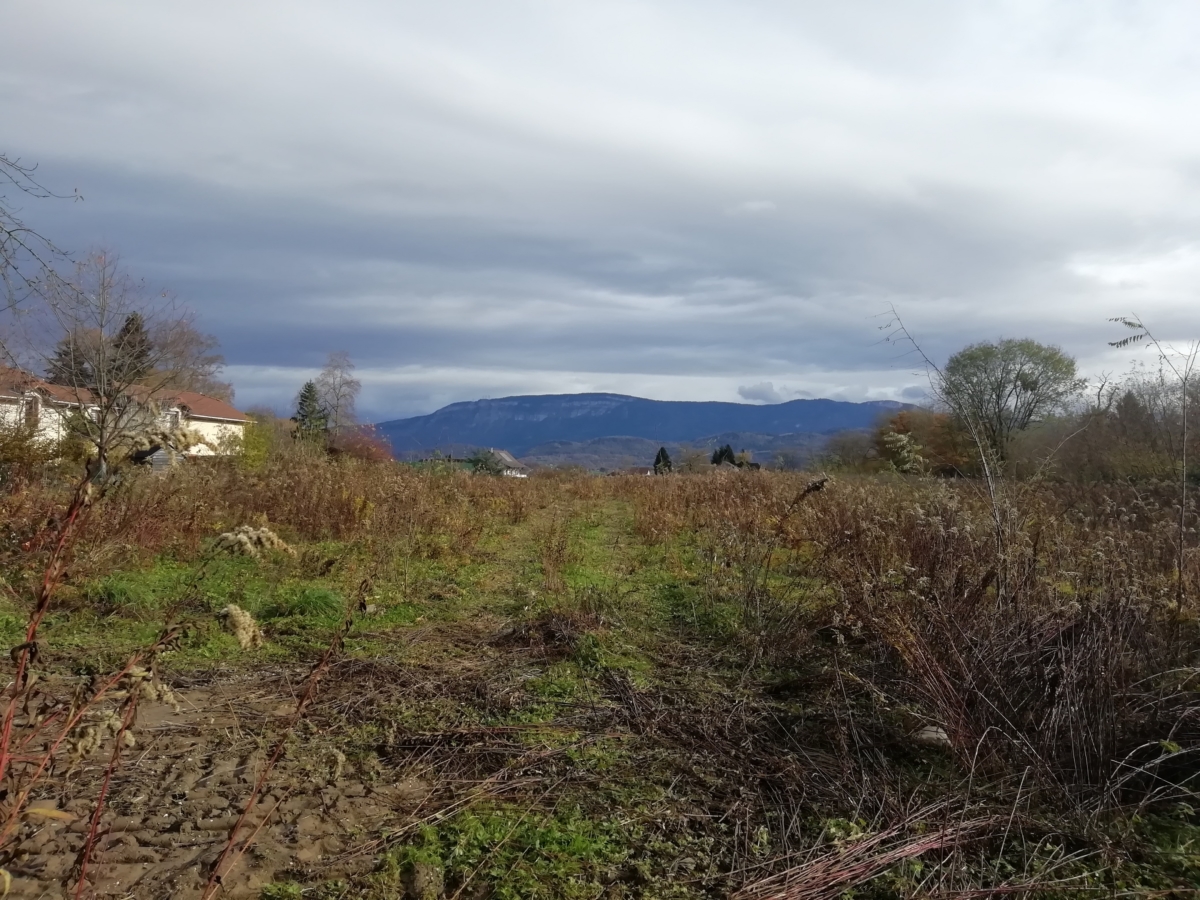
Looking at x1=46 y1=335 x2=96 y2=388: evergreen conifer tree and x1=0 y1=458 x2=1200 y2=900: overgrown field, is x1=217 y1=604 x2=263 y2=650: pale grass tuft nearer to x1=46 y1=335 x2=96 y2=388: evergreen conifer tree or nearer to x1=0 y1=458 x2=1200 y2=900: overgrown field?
x1=0 y1=458 x2=1200 y2=900: overgrown field

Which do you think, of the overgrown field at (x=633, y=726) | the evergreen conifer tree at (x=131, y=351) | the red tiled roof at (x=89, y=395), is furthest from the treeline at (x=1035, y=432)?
the evergreen conifer tree at (x=131, y=351)

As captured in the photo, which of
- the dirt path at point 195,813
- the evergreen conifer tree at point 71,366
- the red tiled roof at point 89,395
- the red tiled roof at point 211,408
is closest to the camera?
the dirt path at point 195,813

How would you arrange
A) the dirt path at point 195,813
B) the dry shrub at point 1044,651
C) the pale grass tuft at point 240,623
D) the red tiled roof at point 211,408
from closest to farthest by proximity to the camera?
the pale grass tuft at point 240,623 < the dirt path at point 195,813 < the dry shrub at point 1044,651 < the red tiled roof at point 211,408

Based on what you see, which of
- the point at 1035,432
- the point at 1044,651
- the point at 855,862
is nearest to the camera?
the point at 855,862

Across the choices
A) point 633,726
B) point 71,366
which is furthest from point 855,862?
point 71,366

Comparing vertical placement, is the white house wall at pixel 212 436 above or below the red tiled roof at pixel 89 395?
below

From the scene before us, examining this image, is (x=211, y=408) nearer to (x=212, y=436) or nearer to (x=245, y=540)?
(x=212, y=436)

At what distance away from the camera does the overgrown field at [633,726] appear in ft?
8.69

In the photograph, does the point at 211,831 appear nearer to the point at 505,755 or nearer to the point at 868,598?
the point at 505,755

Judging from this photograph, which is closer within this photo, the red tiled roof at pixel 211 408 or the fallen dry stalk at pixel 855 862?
the fallen dry stalk at pixel 855 862

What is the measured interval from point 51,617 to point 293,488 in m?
4.55


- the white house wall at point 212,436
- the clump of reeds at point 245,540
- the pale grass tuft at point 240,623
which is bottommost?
the pale grass tuft at point 240,623

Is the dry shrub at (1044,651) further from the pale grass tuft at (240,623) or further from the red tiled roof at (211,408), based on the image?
the red tiled roof at (211,408)

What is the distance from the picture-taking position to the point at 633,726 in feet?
13.1
